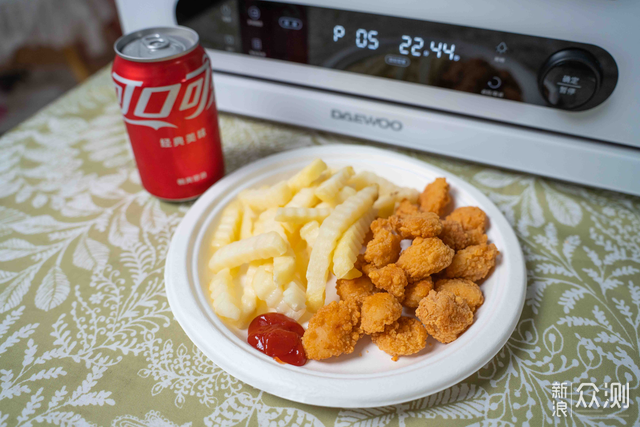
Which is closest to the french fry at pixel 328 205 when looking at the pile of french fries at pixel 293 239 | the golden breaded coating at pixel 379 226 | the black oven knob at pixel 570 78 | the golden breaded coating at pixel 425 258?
the pile of french fries at pixel 293 239

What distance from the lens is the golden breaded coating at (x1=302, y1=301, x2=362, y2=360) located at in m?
0.79

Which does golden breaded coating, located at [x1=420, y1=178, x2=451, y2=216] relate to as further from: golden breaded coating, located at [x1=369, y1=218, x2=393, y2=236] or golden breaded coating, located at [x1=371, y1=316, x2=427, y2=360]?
golden breaded coating, located at [x1=371, y1=316, x2=427, y2=360]

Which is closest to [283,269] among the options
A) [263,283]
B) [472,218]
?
[263,283]

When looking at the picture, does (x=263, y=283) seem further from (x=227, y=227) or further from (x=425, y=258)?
(x=425, y=258)

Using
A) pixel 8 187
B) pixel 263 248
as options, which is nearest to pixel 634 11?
pixel 263 248

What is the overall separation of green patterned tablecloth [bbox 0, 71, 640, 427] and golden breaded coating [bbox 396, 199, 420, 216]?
0.29m

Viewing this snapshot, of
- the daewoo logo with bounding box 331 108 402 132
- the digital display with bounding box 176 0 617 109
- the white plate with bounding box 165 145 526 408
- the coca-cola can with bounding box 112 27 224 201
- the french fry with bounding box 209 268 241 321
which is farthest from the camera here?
the daewoo logo with bounding box 331 108 402 132

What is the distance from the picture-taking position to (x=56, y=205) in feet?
3.96

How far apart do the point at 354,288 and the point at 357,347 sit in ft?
0.38

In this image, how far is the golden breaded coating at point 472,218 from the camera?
102 centimetres

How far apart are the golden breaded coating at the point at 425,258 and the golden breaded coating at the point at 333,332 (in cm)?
14

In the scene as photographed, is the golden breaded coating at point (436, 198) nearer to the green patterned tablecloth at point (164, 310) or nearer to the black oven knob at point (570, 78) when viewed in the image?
the green patterned tablecloth at point (164, 310)

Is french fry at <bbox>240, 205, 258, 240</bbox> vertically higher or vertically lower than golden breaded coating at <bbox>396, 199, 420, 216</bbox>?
lower

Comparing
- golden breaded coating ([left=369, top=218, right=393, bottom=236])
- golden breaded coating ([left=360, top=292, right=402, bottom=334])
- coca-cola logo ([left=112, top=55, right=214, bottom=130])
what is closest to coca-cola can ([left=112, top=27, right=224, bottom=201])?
coca-cola logo ([left=112, top=55, right=214, bottom=130])
